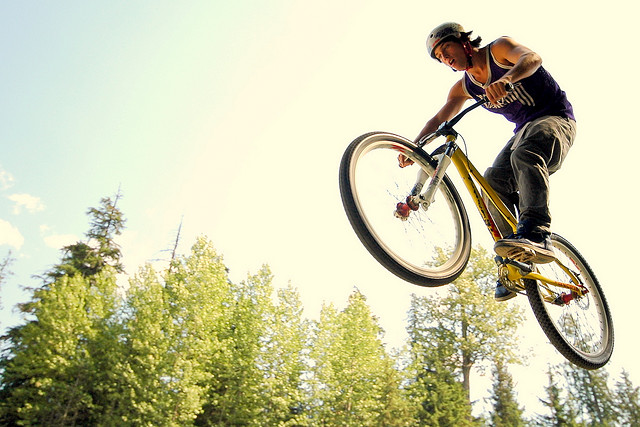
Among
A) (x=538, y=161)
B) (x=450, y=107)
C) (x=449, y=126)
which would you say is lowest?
(x=538, y=161)

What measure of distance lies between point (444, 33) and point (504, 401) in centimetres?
3631

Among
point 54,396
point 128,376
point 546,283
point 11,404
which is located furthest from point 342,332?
point 546,283

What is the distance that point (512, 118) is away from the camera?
433cm

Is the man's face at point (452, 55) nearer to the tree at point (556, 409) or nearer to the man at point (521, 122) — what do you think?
the man at point (521, 122)

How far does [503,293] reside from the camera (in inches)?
163

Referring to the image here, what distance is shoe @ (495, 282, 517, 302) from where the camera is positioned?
4.11 m

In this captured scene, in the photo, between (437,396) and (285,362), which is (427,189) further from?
(437,396)

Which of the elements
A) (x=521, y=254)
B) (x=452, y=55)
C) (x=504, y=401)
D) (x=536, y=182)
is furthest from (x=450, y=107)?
(x=504, y=401)

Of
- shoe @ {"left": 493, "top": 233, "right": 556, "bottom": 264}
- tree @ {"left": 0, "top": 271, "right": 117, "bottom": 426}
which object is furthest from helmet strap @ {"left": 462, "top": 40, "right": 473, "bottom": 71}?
tree @ {"left": 0, "top": 271, "right": 117, "bottom": 426}

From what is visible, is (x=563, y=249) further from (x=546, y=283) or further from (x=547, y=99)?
(x=547, y=99)

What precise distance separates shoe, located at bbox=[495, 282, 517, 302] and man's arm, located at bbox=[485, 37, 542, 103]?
5.84 feet

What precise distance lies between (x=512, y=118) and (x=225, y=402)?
22.4m

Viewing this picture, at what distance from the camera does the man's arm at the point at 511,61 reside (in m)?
3.42

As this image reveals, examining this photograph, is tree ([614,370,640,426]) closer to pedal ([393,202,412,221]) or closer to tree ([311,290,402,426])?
tree ([311,290,402,426])
